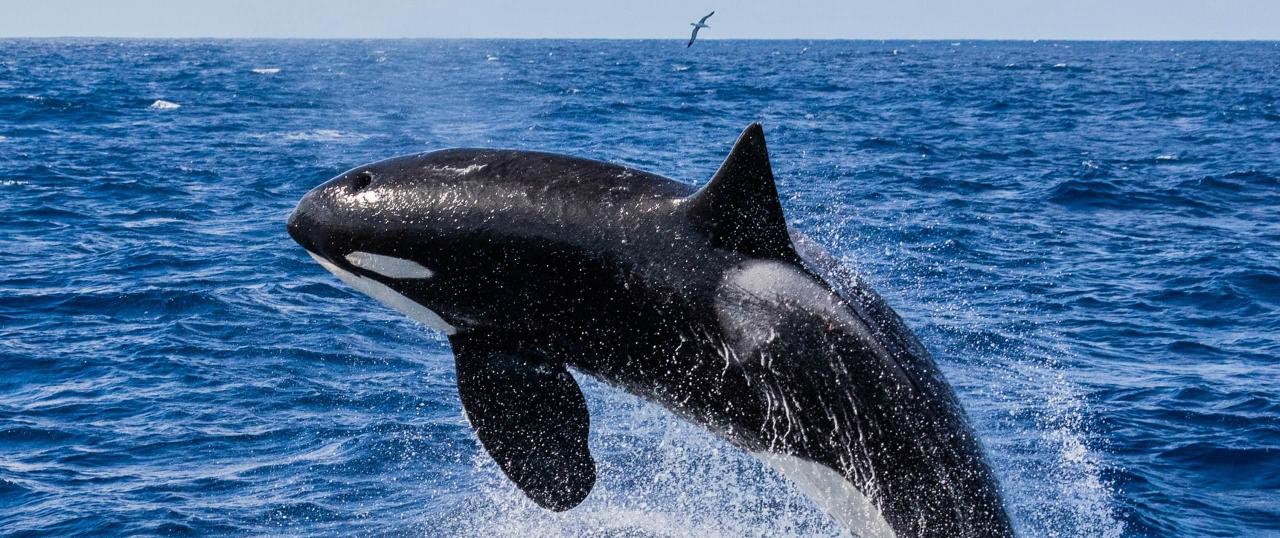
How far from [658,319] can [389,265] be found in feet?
5.31

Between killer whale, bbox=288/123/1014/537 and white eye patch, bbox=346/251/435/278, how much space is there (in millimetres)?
12

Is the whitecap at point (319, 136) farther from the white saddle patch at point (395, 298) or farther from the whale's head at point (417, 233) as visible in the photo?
the whale's head at point (417, 233)

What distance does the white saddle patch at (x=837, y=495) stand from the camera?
263 inches

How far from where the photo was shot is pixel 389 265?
7.30m

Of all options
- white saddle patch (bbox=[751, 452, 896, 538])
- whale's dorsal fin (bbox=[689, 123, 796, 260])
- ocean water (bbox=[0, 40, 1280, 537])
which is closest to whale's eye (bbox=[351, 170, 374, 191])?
whale's dorsal fin (bbox=[689, 123, 796, 260])

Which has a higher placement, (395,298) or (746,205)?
(746,205)

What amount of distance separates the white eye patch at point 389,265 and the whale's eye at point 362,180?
14.3 inches

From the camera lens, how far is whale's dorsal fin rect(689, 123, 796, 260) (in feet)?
20.4

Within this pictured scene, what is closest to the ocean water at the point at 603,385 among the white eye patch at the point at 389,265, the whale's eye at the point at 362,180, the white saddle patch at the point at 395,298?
the white saddle patch at the point at 395,298

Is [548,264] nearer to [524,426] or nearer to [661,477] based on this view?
[524,426]

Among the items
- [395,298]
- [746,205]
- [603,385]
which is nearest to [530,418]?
[395,298]

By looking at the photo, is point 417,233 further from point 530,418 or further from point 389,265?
point 530,418

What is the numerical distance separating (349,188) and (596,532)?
3856mm

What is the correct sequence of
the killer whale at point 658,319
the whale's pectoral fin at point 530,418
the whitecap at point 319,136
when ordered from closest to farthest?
the killer whale at point 658,319 < the whale's pectoral fin at point 530,418 < the whitecap at point 319,136
